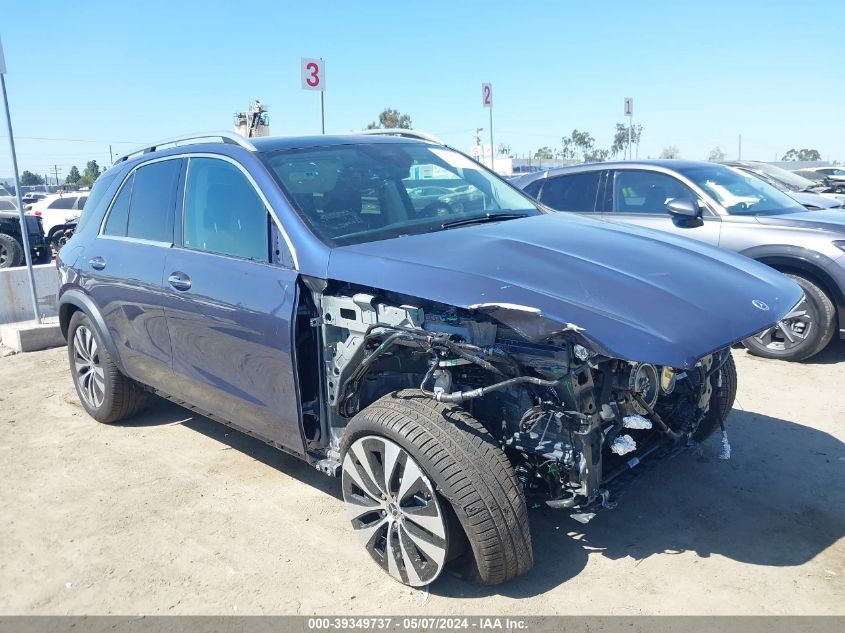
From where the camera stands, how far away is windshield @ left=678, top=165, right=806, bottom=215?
661cm

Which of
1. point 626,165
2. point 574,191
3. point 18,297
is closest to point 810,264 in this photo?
point 626,165

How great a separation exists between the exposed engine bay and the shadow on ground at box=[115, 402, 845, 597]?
39cm

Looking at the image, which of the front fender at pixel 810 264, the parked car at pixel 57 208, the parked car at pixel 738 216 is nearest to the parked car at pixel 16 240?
the parked car at pixel 57 208

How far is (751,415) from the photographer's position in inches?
191

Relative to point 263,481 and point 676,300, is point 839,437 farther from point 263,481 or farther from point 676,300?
point 263,481

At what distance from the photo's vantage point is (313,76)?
1034 centimetres

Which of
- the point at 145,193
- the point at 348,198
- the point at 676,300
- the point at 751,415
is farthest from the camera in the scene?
the point at 751,415

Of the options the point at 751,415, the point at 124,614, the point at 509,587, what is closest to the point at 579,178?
the point at 751,415

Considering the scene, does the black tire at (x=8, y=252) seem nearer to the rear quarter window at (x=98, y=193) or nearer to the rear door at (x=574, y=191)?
the rear quarter window at (x=98, y=193)

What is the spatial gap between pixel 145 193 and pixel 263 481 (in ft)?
6.50

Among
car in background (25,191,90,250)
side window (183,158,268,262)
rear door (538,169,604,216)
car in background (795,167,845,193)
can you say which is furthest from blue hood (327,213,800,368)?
car in background (795,167,845,193)

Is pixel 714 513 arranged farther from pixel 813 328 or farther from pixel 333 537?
pixel 813 328

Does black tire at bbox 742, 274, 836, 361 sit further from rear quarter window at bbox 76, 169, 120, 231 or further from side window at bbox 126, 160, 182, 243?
rear quarter window at bbox 76, 169, 120, 231

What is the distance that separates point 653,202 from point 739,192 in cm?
80
